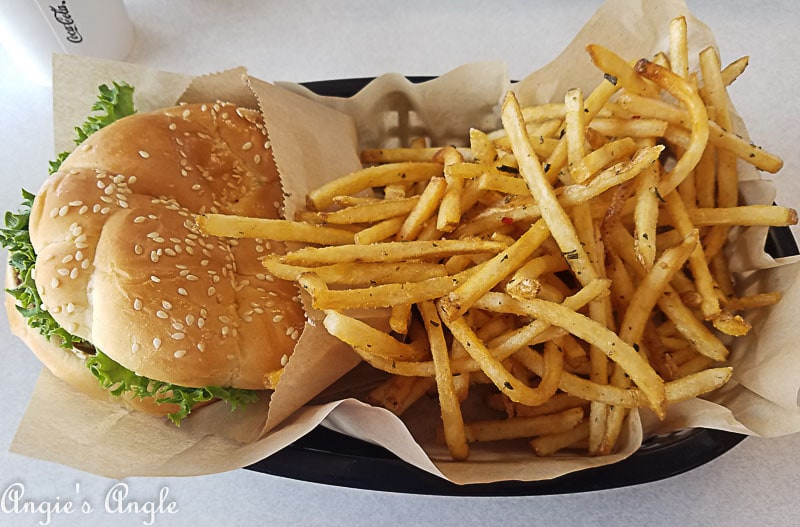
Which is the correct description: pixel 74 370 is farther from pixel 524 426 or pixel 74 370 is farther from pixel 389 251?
pixel 524 426

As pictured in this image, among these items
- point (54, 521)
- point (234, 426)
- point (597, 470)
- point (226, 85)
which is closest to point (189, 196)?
point (226, 85)

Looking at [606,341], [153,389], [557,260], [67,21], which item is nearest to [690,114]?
[557,260]

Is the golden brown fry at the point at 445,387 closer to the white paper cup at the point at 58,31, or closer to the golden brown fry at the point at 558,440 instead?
the golden brown fry at the point at 558,440

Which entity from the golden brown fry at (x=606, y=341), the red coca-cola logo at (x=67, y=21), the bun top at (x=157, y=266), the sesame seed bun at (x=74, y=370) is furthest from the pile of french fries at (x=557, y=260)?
the red coca-cola logo at (x=67, y=21)

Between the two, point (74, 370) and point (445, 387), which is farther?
point (74, 370)

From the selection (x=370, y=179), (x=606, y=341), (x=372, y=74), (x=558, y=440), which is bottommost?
(x=558, y=440)

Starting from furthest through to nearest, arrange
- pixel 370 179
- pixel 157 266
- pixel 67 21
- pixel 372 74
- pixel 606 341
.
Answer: pixel 372 74 → pixel 67 21 → pixel 370 179 → pixel 157 266 → pixel 606 341

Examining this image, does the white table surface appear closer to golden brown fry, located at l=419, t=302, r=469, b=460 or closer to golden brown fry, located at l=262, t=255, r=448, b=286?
golden brown fry, located at l=419, t=302, r=469, b=460

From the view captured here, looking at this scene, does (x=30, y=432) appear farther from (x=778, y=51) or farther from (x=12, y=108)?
(x=778, y=51)
